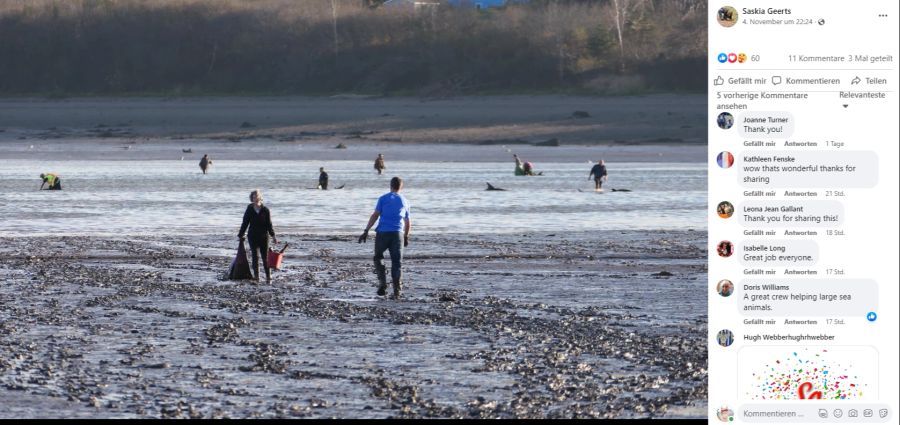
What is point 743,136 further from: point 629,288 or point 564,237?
point 564,237

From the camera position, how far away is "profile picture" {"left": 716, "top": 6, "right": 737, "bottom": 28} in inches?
251

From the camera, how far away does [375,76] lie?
6656 cm

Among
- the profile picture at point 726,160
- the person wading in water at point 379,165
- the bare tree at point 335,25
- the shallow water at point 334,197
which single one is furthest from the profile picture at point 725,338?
the bare tree at point 335,25

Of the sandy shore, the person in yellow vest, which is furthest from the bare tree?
the person in yellow vest

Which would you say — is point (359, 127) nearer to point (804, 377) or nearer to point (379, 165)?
point (379, 165)

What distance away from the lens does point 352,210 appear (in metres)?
29.5

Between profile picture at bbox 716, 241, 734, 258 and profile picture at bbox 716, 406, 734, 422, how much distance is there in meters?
0.71

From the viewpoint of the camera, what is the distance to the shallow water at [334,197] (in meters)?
26.2

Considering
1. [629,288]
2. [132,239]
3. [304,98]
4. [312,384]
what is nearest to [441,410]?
[312,384]

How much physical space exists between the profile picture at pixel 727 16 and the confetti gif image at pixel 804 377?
5.01ft

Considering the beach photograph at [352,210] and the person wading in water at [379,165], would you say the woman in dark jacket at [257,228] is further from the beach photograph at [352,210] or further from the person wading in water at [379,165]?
the person wading in water at [379,165]

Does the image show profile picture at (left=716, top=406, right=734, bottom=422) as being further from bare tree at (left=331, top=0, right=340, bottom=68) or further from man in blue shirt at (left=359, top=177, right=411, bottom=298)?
bare tree at (left=331, top=0, right=340, bottom=68)

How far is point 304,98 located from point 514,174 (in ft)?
83.2

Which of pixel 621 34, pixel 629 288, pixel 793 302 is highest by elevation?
pixel 621 34
